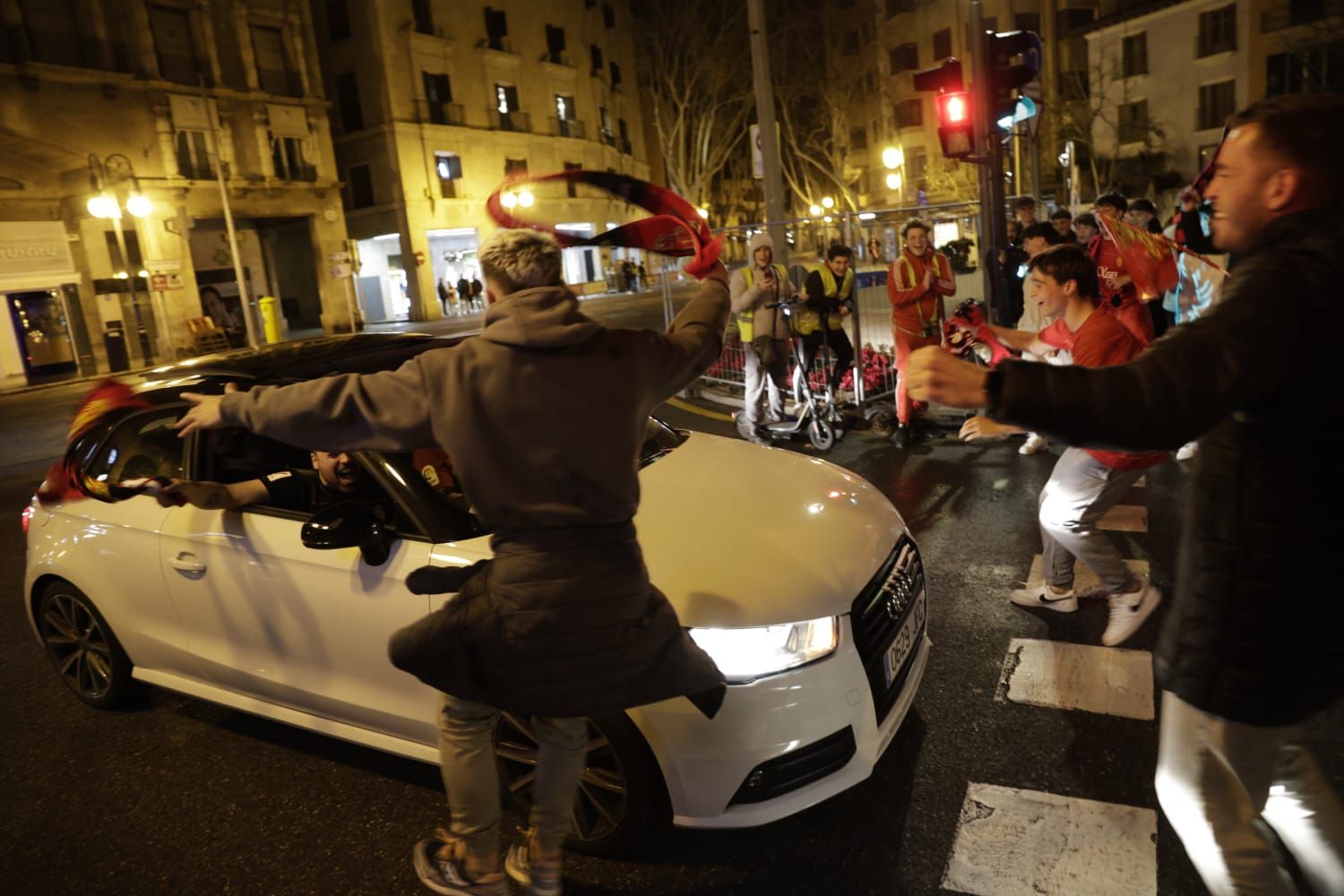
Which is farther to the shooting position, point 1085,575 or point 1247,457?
point 1085,575

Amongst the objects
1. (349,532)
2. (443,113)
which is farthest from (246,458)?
(443,113)

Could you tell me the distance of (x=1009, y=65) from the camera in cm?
840

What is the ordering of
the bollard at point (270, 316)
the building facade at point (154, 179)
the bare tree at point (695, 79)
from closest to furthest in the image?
the building facade at point (154, 179) < the bollard at point (270, 316) < the bare tree at point (695, 79)

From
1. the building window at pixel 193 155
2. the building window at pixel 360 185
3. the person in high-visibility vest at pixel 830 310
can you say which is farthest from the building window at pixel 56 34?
the person in high-visibility vest at pixel 830 310

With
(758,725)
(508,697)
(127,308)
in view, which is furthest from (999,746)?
(127,308)

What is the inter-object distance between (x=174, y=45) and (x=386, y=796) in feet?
121

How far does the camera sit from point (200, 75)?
33.2 metres

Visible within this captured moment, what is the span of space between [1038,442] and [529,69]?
46232mm

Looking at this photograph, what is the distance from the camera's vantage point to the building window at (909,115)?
5541 centimetres

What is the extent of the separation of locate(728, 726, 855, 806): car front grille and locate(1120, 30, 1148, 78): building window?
46609 mm

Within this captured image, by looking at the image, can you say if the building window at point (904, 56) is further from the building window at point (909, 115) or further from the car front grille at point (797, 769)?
the car front grille at point (797, 769)

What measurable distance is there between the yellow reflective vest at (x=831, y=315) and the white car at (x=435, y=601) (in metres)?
4.37

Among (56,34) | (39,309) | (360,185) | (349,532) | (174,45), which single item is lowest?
(349,532)

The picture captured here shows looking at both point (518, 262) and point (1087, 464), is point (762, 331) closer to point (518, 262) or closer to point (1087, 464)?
point (1087, 464)
